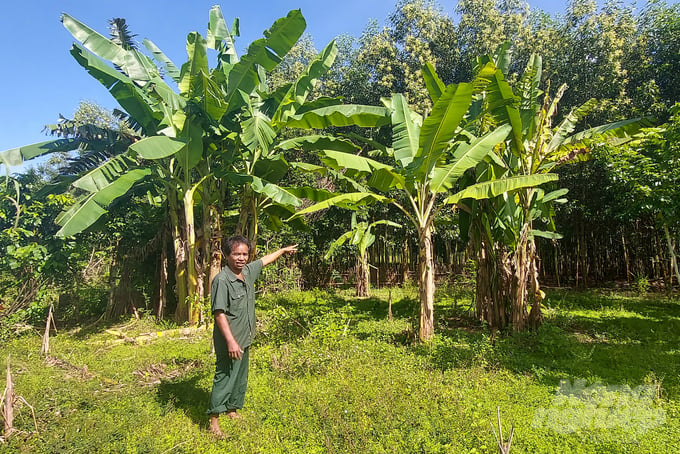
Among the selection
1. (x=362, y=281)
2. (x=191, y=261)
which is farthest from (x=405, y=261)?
(x=191, y=261)

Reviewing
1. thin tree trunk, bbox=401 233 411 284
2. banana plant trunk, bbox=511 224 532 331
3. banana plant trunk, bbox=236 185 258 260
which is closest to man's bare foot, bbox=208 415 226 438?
banana plant trunk, bbox=236 185 258 260

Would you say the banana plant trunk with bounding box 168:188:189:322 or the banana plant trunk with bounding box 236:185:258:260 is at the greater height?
the banana plant trunk with bounding box 236:185:258:260

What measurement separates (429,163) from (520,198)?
1.68 metres

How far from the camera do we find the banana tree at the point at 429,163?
14.5 feet

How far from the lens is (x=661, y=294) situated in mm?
8258

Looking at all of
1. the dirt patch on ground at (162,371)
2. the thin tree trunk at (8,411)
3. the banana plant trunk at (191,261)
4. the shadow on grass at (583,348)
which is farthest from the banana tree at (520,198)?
the thin tree trunk at (8,411)

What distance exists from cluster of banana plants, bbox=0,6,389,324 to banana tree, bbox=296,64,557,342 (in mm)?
1043

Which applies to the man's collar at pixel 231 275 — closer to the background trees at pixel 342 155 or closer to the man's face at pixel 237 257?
the man's face at pixel 237 257

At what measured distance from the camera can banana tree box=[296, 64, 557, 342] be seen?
Answer: 442cm

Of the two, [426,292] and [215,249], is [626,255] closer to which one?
[426,292]

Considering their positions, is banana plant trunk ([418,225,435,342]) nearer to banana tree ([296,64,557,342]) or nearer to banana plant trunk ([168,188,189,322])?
banana tree ([296,64,557,342])

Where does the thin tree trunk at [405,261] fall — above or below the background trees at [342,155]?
below

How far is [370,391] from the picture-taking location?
3502mm

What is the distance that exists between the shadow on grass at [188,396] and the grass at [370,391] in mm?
20
